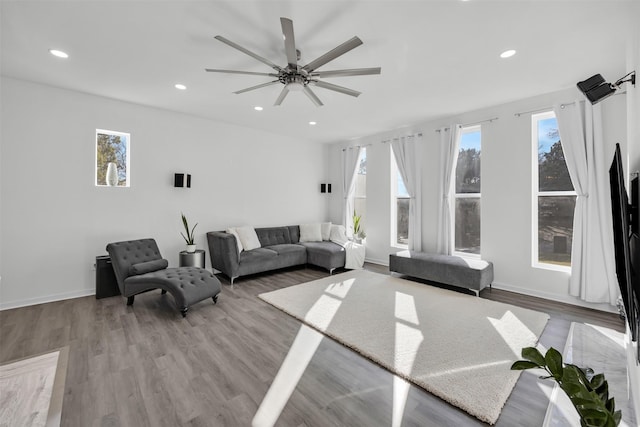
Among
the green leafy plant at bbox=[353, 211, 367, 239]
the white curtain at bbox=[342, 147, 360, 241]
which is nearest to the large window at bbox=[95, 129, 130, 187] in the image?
the white curtain at bbox=[342, 147, 360, 241]

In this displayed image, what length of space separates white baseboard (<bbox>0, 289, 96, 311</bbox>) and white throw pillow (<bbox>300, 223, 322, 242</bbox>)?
378cm

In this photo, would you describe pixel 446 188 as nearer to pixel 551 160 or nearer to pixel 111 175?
pixel 551 160

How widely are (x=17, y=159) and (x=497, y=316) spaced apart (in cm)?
628

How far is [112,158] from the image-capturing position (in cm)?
430

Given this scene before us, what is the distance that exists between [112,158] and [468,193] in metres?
5.90

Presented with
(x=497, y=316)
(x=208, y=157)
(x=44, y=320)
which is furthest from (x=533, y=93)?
(x=44, y=320)

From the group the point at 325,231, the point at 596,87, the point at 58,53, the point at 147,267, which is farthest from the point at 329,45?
the point at 325,231

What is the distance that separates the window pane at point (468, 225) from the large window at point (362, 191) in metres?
2.09

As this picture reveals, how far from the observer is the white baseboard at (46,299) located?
350 cm

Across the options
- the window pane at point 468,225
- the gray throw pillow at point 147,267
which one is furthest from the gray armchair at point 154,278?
the window pane at point 468,225

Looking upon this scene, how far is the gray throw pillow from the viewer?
3635mm

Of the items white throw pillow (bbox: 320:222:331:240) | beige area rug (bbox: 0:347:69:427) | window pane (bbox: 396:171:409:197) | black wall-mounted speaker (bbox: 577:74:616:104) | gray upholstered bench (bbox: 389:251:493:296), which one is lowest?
beige area rug (bbox: 0:347:69:427)

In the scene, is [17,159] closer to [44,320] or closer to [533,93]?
[44,320]

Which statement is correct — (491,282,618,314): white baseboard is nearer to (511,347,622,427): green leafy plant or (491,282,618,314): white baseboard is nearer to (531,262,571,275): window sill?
(531,262,571,275): window sill
